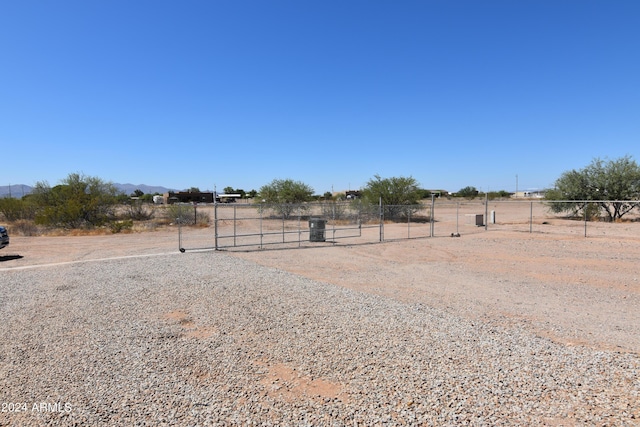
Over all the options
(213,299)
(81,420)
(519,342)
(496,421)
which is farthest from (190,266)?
(496,421)

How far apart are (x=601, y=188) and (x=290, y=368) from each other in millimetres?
41914

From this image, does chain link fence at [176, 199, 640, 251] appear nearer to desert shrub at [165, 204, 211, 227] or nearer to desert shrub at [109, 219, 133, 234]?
desert shrub at [165, 204, 211, 227]

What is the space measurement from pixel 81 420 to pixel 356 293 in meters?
6.64

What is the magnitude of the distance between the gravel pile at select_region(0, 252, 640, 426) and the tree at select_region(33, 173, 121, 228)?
2437 cm

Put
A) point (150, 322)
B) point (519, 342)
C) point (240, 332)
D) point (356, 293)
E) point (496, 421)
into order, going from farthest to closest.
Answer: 1. point (356, 293)
2. point (150, 322)
3. point (240, 332)
4. point (519, 342)
5. point (496, 421)

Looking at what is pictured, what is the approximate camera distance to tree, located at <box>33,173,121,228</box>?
3010cm

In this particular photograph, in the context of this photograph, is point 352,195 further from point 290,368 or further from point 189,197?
point 290,368

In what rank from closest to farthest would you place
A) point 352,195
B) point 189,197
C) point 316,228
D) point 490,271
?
point 490,271 < point 316,228 < point 189,197 < point 352,195

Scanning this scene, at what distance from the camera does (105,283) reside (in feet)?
36.3

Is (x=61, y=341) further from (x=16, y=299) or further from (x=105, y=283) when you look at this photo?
(x=105, y=283)

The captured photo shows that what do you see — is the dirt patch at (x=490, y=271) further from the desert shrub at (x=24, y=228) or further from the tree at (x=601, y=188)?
the tree at (x=601, y=188)

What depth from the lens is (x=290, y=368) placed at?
5410 mm

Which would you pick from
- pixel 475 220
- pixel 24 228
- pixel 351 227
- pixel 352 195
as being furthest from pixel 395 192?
pixel 352 195

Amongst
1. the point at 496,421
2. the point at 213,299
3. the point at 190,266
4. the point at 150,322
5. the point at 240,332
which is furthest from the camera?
the point at 190,266
